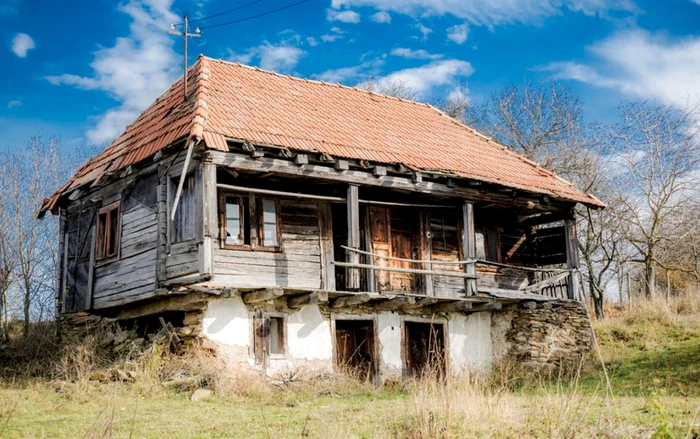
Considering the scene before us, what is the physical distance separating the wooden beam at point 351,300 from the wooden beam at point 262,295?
144 cm

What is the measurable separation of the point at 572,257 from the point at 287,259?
7.33 m

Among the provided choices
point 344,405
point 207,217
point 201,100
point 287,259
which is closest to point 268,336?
point 287,259

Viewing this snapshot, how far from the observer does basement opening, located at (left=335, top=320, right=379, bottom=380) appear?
53.6 feet

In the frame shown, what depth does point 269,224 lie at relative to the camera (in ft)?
51.3

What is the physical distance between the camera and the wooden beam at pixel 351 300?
15083mm

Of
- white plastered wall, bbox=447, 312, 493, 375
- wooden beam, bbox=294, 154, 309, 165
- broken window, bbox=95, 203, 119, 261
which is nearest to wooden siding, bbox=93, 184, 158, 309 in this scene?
broken window, bbox=95, 203, 119, 261

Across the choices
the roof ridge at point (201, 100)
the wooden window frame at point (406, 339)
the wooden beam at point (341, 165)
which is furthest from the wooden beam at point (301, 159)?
the wooden window frame at point (406, 339)

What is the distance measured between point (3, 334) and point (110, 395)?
13.1 meters

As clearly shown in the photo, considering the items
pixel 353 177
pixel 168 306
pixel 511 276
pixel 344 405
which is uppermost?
pixel 353 177

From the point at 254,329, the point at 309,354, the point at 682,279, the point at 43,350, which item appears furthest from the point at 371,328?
the point at 682,279

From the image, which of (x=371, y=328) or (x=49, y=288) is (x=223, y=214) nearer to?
(x=371, y=328)

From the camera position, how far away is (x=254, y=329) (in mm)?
14898

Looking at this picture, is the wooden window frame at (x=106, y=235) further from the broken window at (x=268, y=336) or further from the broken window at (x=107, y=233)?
the broken window at (x=268, y=336)

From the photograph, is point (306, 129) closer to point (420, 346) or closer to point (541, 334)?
point (420, 346)
